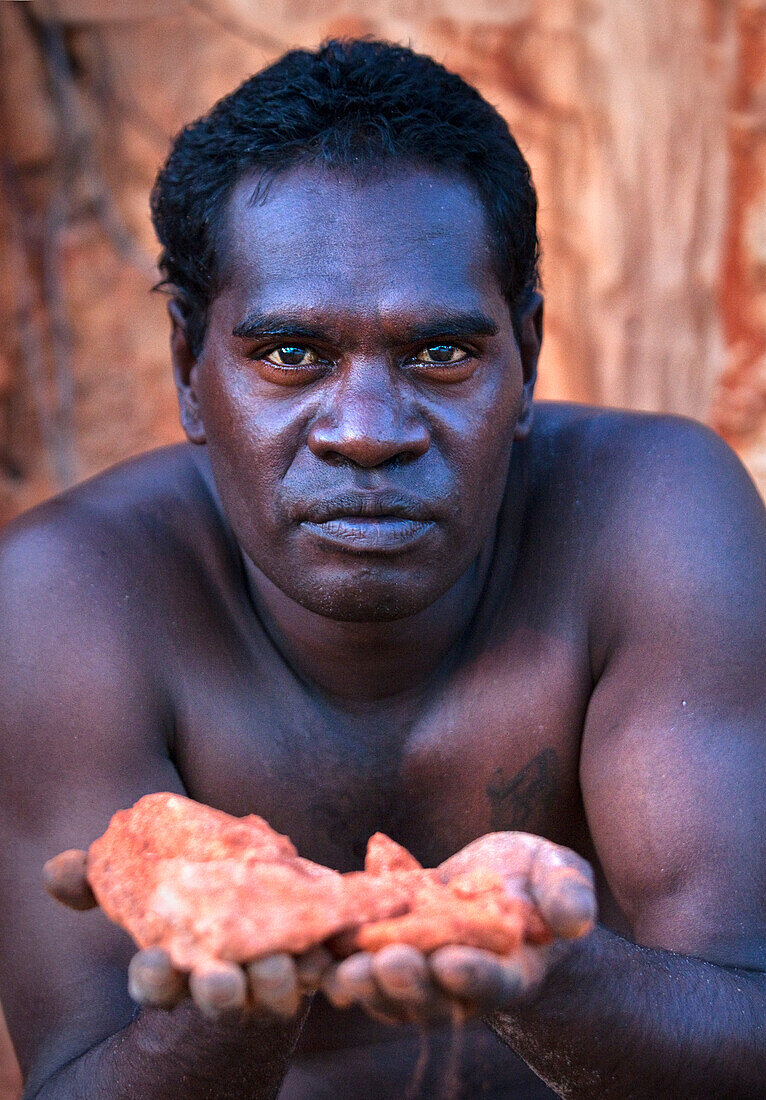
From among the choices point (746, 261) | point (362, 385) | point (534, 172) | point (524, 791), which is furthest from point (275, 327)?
point (746, 261)

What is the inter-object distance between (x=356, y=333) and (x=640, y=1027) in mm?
887

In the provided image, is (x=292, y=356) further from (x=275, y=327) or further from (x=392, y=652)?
(x=392, y=652)

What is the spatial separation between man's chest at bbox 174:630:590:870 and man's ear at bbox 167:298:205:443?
0.36m

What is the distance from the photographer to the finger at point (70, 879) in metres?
1.40

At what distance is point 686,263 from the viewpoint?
165 inches

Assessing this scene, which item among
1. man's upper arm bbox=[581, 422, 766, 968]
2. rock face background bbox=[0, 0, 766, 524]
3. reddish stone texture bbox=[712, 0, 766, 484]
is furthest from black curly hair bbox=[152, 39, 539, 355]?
reddish stone texture bbox=[712, 0, 766, 484]

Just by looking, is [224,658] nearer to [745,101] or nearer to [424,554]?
[424,554]

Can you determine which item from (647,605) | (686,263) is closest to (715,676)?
(647,605)

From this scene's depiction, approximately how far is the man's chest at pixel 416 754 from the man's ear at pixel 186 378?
0.36m

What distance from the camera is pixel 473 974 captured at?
3.75 ft

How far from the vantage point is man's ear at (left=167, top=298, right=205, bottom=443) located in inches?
81.4

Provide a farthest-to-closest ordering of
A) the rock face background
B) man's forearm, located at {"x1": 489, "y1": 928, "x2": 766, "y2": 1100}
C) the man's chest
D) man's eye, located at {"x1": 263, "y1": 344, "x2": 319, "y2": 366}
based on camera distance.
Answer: the rock face background, the man's chest, man's eye, located at {"x1": 263, "y1": 344, "x2": 319, "y2": 366}, man's forearm, located at {"x1": 489, "y1": 928, "x2": 766, "y2": 1100}

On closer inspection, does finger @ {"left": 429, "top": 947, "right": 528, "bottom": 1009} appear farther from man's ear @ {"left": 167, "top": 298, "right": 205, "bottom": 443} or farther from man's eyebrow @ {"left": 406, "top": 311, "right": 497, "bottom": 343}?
man's ear @ {"left": 167, "top": 298, "right": 205, "bottom": 443}

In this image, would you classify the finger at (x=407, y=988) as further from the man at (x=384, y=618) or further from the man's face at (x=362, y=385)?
the man's face at (x=362, y=385)
